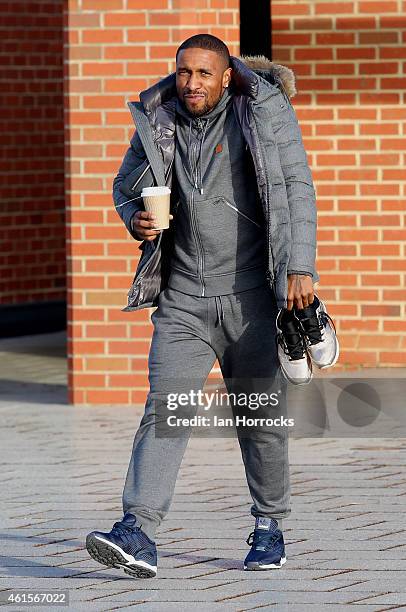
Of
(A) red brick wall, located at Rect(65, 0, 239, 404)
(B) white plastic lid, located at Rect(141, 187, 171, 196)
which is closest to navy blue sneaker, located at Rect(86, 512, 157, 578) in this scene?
(B) white plastic lid, located at Rect(141, 187, 171, 196)

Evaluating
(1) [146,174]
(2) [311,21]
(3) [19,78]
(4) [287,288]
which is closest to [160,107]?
(1) [146,174]

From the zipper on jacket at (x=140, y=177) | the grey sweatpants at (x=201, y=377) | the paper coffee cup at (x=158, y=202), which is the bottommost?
the grey sweatpants at (x=201, y=377)

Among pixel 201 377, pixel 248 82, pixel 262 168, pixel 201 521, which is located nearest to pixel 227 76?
pixel 248 82

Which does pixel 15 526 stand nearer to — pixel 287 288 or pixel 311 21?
pixel 287 288

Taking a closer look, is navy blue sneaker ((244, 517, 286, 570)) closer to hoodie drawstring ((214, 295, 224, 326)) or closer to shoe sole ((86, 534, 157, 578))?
shoe sole ((86, 534, 157, 578))

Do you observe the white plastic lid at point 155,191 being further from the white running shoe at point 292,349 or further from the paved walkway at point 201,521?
the paved walkway at point 201,521

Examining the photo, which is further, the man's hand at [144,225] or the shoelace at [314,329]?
the shoelace at [314,329]

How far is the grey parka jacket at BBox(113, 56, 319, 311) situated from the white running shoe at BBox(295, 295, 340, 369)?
0.34ft

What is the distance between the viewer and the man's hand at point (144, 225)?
5586 millimetres

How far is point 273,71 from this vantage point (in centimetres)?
604

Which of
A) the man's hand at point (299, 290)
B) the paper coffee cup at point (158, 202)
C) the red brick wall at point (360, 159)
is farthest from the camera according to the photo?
the red brick wall at point (360, 159)

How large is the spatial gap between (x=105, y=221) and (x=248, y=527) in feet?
11.6

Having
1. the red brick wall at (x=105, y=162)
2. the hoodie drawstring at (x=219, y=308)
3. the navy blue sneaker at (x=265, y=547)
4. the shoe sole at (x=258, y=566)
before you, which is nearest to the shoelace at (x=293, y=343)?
the hoodie drawstring at (x=219, y=308)

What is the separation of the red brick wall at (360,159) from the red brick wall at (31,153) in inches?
167
